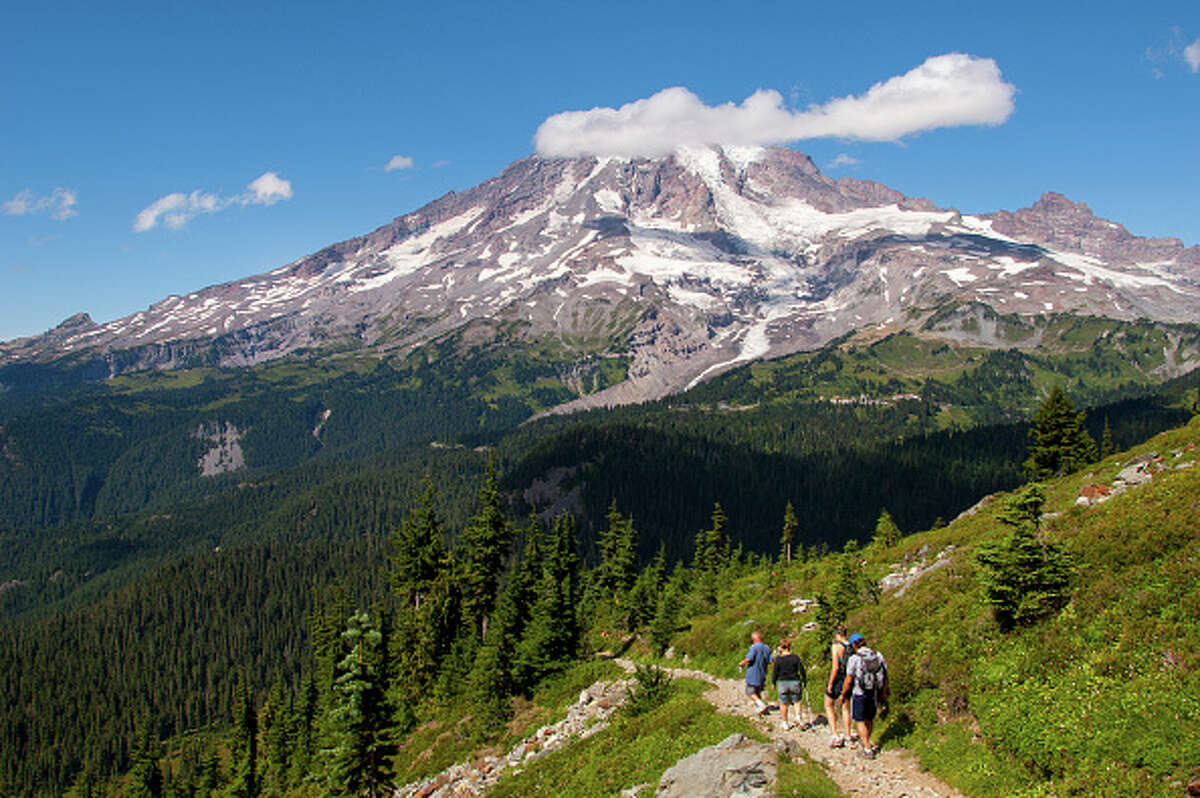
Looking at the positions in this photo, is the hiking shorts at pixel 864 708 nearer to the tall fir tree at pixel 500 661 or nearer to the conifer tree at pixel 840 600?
the conifer tree at pixel 840 600

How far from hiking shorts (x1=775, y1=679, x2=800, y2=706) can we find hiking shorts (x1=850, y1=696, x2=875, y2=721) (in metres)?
2.56

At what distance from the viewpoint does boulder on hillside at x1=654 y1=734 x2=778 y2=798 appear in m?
16.6

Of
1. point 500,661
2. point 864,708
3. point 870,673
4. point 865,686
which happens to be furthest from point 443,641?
point 870,673

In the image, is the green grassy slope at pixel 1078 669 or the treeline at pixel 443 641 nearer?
the green grassy slope at pixel 1078 669

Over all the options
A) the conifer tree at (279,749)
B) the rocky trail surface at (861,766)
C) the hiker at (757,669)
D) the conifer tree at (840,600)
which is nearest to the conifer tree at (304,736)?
the conifer tree at (279,749)

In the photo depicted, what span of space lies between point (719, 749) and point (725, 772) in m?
1.55

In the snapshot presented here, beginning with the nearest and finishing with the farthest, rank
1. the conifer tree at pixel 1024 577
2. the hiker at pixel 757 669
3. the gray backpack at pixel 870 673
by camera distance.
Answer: the gray backpack at pixel 870 673
the conifer tree at pixel 1024 577
the hiker at pixel 757 669

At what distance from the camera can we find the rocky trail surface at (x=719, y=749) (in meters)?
17.5

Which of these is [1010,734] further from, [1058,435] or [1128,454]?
[1058,435]

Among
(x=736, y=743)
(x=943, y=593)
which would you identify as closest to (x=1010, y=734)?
(x=736, y=743)

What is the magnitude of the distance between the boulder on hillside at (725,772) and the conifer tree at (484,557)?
35.9 meters

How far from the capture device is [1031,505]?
995 inches

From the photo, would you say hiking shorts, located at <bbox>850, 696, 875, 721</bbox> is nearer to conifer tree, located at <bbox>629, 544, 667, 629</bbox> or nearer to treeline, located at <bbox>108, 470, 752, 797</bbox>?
treeline, located at <bbox>108, 470, 752, 797</bbox>

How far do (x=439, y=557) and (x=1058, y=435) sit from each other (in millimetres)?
58823
